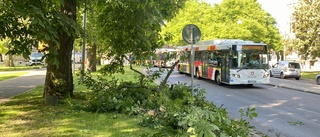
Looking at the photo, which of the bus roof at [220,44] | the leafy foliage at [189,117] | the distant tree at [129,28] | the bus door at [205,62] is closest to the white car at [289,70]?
the bus roof at [220,44]

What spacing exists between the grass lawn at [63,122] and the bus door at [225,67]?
11.6 m

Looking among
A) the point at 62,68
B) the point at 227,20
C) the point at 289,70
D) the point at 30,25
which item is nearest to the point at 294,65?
the point at 289,70

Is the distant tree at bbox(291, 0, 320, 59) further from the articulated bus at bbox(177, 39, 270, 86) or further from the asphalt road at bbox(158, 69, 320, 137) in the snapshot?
the asphalt road at bbox(158, 69, 320, 137)

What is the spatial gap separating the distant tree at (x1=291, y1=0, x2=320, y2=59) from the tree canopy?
7637 mm

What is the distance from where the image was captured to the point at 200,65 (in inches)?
973

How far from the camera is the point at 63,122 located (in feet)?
24.8

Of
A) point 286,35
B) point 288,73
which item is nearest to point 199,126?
point 288,73

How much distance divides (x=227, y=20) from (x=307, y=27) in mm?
13173

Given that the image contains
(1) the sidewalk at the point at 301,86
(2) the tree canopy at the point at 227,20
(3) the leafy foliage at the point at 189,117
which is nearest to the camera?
(3) the leafy foliage at the point at 189,117

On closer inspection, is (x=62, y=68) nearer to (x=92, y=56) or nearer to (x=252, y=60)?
(x=252, y=60)

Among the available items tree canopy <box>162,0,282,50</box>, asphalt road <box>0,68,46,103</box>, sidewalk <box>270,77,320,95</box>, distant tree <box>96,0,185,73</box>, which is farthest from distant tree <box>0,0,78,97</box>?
tree canopy <box>162,0,282,50</box>

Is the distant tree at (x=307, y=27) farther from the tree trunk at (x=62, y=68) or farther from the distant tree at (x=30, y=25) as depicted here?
the distant tree at (x=30, y=25)

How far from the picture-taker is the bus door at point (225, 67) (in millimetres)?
19094

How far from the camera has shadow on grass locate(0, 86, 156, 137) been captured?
6652 mm
